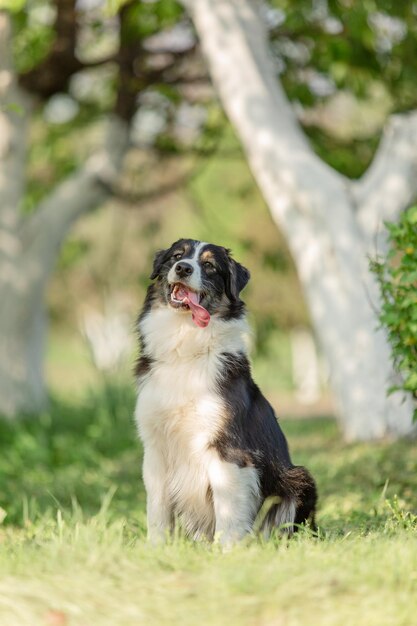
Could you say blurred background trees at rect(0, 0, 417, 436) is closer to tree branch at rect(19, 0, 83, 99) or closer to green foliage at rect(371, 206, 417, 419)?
tree branch at rect(19, 0, 83, 99)

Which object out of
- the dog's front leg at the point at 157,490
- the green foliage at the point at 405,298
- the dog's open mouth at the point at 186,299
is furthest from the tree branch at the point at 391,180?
the dog's front leg at the point at 157,490

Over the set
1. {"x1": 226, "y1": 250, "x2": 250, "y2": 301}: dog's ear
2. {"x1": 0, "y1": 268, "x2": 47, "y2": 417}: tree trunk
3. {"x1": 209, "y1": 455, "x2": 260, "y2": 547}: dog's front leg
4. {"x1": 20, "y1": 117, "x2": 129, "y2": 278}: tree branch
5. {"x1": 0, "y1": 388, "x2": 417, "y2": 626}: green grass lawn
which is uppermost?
{"x1": 226, "y1": 250, "x2": 250, "y2": 301}: dog's ear

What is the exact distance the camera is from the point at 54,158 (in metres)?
16.4

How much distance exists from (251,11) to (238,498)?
689 cm

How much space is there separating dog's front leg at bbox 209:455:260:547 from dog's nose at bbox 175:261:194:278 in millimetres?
1037

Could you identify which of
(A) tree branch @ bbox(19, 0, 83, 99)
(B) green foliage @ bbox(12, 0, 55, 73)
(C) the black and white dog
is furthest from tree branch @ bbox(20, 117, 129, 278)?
(C) the black and white dog

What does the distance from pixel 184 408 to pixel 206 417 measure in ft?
0.47

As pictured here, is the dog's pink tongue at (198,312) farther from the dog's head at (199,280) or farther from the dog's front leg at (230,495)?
the dog's front leg at (230,495)

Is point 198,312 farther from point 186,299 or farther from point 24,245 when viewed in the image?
point 24,245

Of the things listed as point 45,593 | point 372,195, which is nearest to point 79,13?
point 372,195

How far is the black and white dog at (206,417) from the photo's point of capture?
5199 millimetres

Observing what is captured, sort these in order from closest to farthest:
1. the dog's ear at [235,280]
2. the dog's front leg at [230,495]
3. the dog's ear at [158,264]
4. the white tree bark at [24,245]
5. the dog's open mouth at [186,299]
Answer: the dog's front leg at [230,495] → the dog's open mouth at [186,299] → the dog's ear at [235,280] → the dog's ear at [158,264] → the white tree bark at [24,245]

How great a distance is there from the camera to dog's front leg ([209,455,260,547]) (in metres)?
5.15

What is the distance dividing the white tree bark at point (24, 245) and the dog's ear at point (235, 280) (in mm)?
7421
